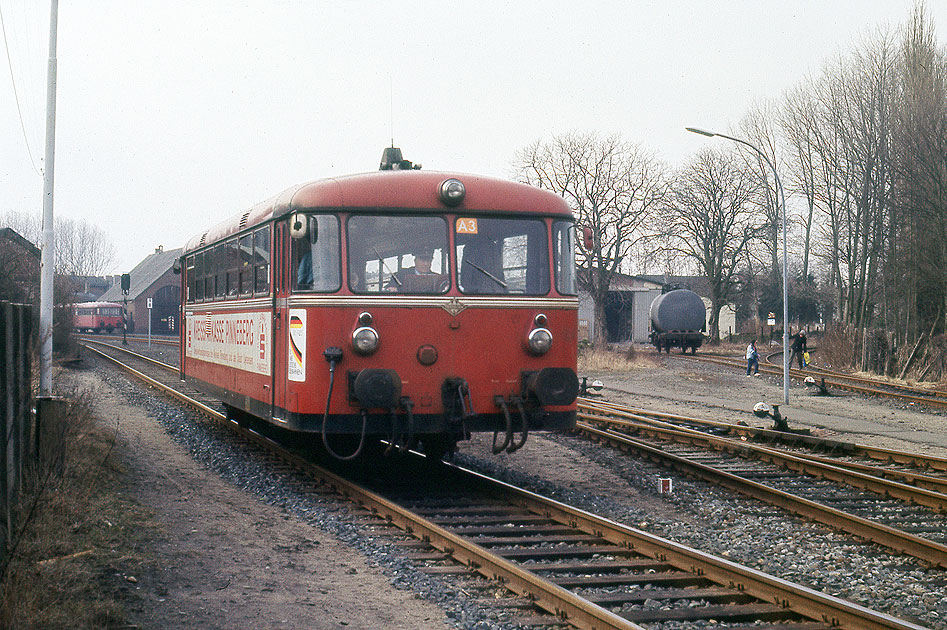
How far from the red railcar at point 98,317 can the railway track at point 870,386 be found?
54.3 metres

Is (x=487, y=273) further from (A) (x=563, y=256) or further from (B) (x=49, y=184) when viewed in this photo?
(B) (x=49, y=184)

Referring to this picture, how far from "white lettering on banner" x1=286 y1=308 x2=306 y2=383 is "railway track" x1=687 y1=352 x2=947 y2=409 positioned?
53.4 ft

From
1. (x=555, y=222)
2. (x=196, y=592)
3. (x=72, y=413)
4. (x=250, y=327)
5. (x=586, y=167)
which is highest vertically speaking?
(x=586, y=167)

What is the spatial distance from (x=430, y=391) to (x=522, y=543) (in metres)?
2.04

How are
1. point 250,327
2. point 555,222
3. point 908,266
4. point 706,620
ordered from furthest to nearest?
point 908,266, point 250,327, point 555,222, point 706,620

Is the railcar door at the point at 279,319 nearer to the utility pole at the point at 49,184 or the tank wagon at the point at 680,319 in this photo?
the utility pole at the point at 49,184

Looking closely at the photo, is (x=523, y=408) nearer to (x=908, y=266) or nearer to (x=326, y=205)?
(x=326, y=205)

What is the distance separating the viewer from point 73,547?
6.60m

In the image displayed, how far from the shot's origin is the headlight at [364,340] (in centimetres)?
874

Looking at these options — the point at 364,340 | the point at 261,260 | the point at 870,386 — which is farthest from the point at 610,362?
the point at 364,340

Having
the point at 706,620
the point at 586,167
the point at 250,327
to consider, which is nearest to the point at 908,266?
the point at 586,167

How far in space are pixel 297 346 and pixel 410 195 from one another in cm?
178

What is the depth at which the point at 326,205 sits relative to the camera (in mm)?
9070

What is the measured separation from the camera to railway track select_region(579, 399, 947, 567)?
26.2 ft
